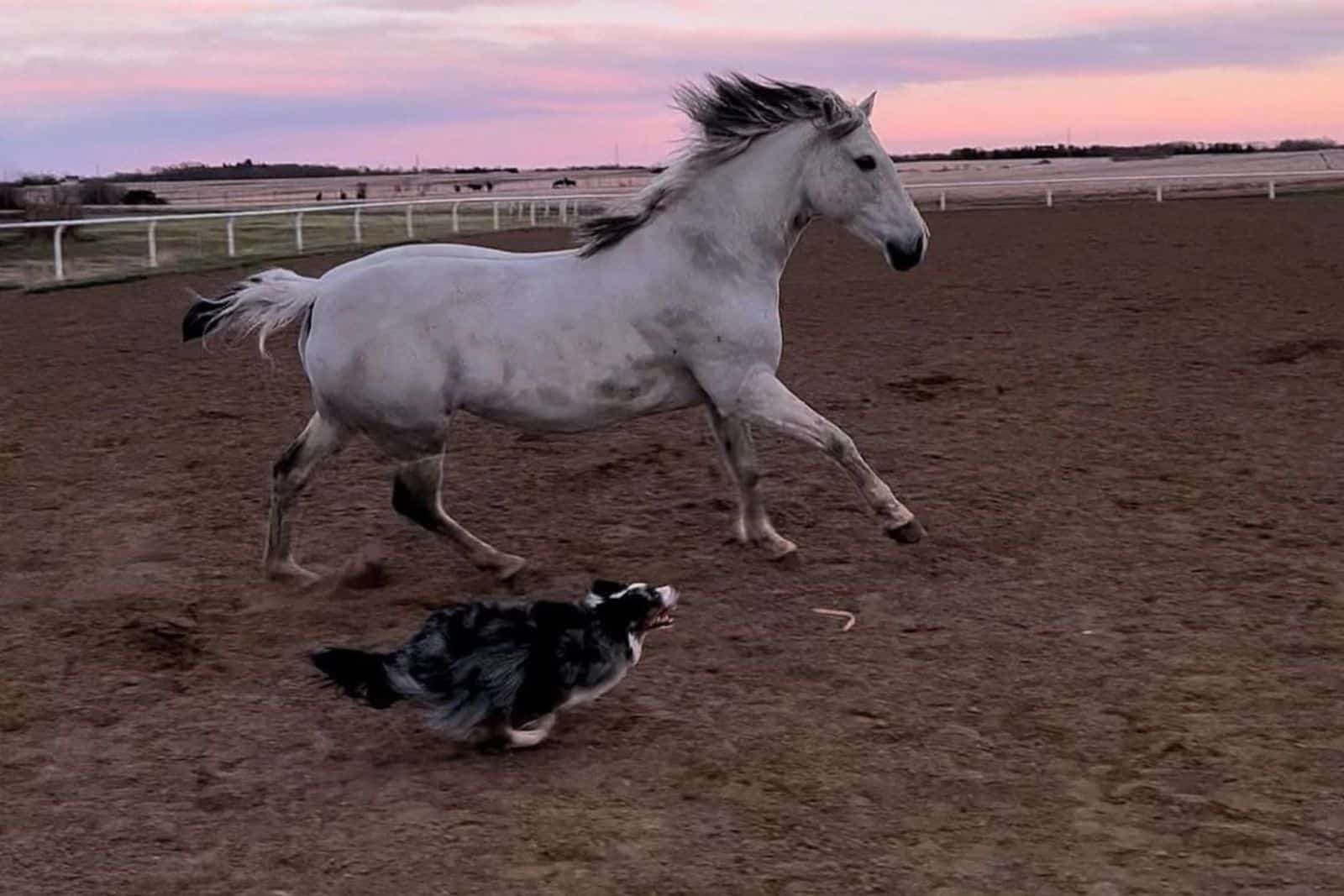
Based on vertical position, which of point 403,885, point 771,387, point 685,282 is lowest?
point 403,885

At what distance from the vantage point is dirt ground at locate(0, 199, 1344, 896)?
3613 millimetres

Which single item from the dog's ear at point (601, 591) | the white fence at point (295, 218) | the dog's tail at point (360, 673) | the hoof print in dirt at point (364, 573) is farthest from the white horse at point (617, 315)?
the white fence at point (295, 218)

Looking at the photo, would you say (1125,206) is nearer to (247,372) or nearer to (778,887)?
(247,372)

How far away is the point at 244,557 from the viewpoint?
21.3ft

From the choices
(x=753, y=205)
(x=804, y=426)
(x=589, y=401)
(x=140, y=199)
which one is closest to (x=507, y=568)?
(x=589, y=401)

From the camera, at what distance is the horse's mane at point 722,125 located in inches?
239

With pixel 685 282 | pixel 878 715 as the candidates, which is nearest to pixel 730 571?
pixel 685 282

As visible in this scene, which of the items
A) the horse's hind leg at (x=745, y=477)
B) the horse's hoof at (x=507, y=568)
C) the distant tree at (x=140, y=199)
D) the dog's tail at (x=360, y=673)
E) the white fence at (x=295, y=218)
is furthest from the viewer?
the distant tree at (x=140, y=199)

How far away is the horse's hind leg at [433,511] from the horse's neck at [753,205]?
137 cm

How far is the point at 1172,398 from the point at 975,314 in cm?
458

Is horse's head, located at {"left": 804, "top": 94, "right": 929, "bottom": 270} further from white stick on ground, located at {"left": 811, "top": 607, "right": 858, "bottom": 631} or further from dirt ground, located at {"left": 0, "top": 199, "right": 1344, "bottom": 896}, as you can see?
white stick on ground, located at {"left": 811, "top": 607, "right": 858, "bottom": 631}

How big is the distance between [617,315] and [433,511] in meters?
1.06

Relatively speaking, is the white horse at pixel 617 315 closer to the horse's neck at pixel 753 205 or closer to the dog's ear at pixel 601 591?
the horse's neck at pixel 753 205

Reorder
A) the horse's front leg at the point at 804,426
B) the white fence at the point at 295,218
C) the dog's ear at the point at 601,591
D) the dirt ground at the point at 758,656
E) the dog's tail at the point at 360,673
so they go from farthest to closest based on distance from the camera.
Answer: the white fence at the point at 295,218
the horse's front leg at the point at 804,426
the dog's ear at the point at 601,591
the dog's tail at the point at 360,673
the dirt ground at the point at 758,656
